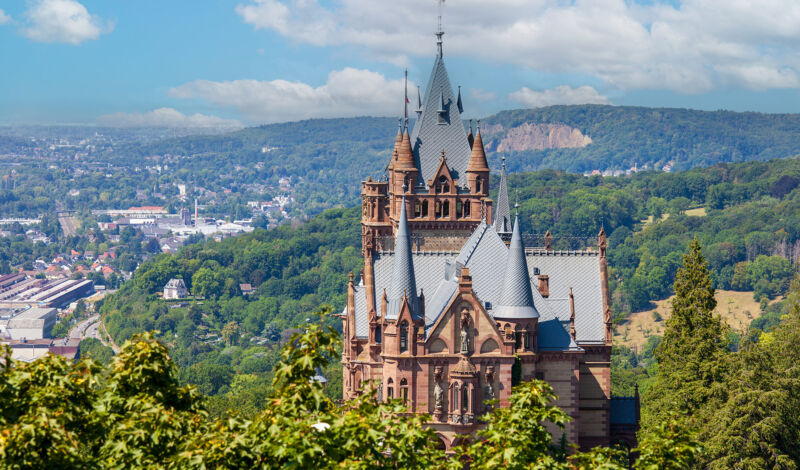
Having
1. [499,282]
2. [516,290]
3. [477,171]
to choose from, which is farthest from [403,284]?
[477,171]

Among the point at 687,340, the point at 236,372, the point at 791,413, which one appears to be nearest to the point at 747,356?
the point at 791,413

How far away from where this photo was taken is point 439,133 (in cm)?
8600

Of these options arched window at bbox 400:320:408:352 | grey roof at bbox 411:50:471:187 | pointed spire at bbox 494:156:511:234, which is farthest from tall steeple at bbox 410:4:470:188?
arched window at bbox 400:320:408:352

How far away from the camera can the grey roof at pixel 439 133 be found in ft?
278

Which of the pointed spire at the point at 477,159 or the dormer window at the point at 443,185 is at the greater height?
the pointed spire at the point at 477,159

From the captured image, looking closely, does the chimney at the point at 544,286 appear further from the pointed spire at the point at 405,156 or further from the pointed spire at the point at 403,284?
the pointed spire at the point at 405,156

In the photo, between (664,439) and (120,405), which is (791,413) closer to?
(664,439)

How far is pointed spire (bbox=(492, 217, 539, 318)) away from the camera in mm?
65875

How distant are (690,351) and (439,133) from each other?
24.5 meters

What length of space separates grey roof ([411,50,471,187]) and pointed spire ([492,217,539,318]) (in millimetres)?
18967

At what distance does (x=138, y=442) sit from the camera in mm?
35438

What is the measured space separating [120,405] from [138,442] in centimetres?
262

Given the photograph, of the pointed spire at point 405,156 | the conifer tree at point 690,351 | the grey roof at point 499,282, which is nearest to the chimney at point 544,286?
the grey roof at point 499,282

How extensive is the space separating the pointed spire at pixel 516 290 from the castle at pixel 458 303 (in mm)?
59
